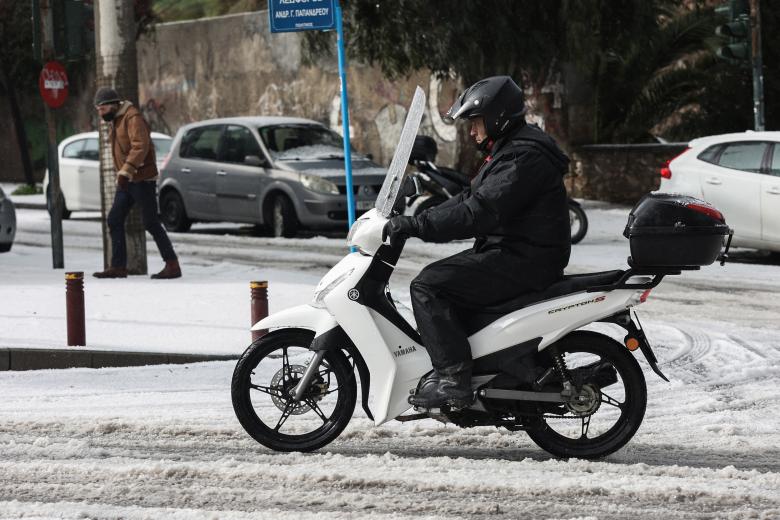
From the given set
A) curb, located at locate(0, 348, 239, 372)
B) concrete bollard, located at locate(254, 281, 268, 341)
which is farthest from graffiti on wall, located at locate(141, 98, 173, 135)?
curb, located at locate(0, 348, 239, 372)

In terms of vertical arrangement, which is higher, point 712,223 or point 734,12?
point 734,12

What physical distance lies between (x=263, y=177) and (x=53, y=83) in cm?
428

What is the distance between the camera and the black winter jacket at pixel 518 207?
6031 mm

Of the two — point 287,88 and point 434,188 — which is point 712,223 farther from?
point 287,88

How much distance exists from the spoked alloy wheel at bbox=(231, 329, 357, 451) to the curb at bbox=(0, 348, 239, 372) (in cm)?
276

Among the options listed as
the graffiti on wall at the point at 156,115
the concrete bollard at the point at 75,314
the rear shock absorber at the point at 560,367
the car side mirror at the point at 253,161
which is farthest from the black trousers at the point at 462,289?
the graffiti on wall at the point at 156,115

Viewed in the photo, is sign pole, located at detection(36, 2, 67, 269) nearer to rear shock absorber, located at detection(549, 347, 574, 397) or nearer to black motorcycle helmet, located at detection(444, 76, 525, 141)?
black motorcycle helmet, located at detection(444, 76, 525, 141)

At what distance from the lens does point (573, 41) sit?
1906cm

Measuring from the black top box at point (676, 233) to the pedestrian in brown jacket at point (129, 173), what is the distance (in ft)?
24.8

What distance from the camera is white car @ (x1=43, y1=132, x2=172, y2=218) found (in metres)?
21.5

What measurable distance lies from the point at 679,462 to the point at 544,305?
0.90 meters

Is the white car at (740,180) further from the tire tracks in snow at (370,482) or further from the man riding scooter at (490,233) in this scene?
the man riding scooter at (490,233)

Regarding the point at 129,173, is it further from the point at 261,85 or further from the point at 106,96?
the point at 261,85

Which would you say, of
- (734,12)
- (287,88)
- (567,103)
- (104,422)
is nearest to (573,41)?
(734,12)
